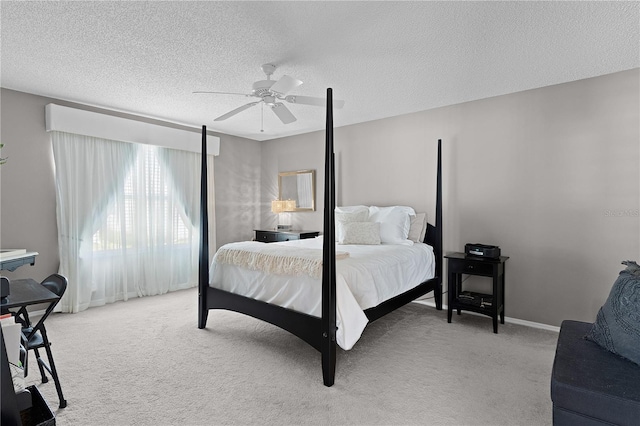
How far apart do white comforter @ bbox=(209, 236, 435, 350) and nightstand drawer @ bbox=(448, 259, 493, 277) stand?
1.11 ft

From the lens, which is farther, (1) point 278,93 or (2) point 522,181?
(2) point 522,181

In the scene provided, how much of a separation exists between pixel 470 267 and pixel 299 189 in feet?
9.99

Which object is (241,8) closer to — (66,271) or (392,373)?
(392,373)

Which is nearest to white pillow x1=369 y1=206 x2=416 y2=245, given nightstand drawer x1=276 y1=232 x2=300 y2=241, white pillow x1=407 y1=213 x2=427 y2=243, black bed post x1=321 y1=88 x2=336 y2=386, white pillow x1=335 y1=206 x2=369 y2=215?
white pillow x1=407 y1=213 x2=427 y2=243

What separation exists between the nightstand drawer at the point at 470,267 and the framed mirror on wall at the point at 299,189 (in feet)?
8.24

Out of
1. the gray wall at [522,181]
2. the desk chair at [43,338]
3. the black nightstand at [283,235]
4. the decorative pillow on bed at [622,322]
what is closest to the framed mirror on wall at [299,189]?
the black nightstand at [283,235]

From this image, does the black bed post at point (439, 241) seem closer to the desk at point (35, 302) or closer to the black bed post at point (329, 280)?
the black bed post at point (329, 280)

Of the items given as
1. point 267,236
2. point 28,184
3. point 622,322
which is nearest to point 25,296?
point 28,184

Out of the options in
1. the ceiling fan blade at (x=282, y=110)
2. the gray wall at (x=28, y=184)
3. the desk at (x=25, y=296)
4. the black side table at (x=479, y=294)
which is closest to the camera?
the desk at (x=25, y=296)

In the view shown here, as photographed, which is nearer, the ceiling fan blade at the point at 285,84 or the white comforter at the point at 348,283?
the white comforter at the point at 348,283

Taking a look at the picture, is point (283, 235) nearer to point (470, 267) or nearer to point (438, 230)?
point (438, 230)

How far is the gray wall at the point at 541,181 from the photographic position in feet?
10.0

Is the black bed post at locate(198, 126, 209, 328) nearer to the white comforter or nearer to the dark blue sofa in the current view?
the white comforter

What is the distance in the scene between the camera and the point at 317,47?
8.45ft
